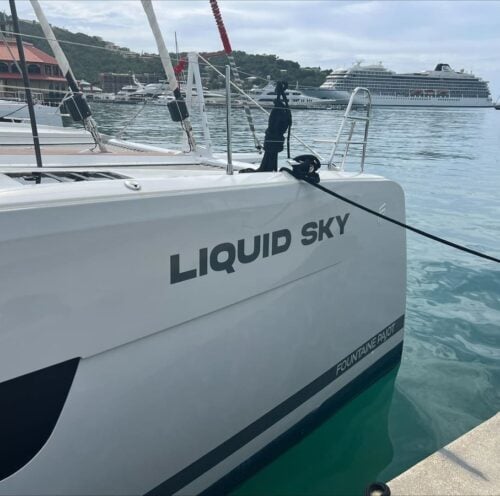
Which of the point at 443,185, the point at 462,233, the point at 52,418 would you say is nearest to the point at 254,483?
the point at 52,418

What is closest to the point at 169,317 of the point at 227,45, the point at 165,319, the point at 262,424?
the point at 165,319

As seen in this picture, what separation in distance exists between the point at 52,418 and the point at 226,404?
94 cm

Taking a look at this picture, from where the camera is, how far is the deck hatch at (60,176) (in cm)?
269

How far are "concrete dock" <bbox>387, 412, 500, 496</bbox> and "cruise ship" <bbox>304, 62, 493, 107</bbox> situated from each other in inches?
2969

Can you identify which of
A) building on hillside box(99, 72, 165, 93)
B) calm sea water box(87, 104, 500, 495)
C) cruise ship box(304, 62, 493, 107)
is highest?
building on hillside box(99, 72, 165, 93)

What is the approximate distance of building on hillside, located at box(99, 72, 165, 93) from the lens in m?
4.86

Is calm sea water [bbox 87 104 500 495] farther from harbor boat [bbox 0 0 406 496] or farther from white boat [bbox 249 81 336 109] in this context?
white boat [bbox 249 81 336 109]

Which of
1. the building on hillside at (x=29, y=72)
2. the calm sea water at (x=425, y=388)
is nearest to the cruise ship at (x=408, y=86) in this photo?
the building on hillside at (x=29, y=72)

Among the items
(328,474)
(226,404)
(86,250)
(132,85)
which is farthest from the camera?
(132,85)

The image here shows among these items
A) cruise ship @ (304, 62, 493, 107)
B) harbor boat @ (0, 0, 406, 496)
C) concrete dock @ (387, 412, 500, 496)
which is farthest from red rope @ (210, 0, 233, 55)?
cruise ship @ (304, 62, 493, 107)

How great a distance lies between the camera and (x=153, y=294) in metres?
2.19

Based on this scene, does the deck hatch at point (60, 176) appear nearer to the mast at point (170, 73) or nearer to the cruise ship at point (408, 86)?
the mast at point (170, 73)

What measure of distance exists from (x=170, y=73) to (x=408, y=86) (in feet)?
280

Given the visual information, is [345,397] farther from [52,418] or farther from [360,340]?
[52,418]
